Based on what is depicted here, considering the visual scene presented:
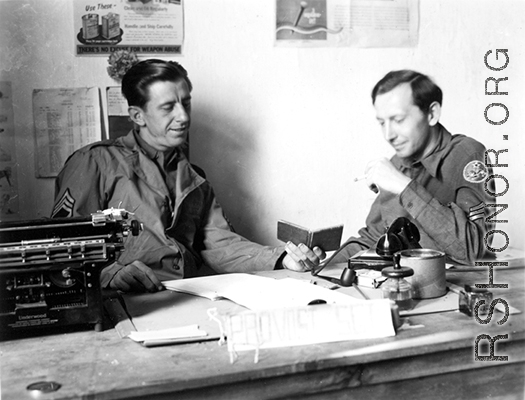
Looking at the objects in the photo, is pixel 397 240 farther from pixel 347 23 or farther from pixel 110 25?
pixel 110 25

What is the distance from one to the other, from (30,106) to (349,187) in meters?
1.62

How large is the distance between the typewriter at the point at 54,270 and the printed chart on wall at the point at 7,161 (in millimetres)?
1200

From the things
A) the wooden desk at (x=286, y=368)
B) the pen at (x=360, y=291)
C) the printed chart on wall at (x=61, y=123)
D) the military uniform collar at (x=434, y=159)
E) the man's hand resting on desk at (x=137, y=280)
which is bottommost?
the wooden desk at (x=286, y=368)

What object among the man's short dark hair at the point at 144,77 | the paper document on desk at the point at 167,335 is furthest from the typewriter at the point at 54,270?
the man's short dark hair at the point at 144,77

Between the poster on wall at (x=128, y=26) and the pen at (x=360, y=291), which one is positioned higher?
the poster on wall at (x=128, y=26)

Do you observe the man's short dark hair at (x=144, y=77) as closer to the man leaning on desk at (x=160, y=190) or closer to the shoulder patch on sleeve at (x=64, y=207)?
the man leaning on desk at (x=160, y=190)

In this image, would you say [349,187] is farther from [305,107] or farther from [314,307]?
[314,307]

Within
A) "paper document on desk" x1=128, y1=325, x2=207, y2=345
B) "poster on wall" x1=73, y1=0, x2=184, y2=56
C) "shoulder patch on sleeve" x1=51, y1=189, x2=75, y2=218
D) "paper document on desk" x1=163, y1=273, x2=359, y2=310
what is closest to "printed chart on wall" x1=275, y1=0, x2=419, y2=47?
"poster on wall" x1=73, y1=0, x2=184, y2=56

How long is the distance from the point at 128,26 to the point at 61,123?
1.74 feet

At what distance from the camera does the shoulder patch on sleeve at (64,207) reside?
264cm

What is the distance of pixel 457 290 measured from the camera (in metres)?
2.12

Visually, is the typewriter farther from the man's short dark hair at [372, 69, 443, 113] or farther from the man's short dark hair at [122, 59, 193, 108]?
the man's short dark hair at [372, 69, 443, 113]

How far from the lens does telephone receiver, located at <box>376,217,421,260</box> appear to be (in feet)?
7.41

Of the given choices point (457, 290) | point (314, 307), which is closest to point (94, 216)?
point (314, 307)
